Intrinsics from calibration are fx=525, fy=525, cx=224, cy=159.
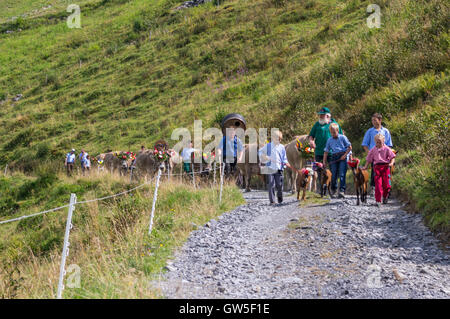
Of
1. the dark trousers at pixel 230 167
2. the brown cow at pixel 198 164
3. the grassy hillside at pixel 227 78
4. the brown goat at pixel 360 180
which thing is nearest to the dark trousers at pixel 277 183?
the brown goat at pixel 360 180

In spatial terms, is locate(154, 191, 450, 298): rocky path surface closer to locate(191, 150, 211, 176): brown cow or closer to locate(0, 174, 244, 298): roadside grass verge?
locate(0, 174, 244, 298): roadside grass verge

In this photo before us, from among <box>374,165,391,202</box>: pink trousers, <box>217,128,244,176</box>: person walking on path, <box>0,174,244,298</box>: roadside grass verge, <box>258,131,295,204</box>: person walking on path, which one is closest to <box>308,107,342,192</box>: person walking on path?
<box>258,131,295,204</box>: person walking on path

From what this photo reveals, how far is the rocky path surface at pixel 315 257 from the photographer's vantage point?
6199mm

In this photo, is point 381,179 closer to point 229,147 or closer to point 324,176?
point 324,176

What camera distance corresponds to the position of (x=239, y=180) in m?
19.0

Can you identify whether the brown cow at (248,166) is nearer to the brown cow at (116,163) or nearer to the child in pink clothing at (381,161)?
the child in pink clothing at (381,161)

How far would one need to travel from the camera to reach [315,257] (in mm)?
7680

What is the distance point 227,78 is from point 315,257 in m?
29.5

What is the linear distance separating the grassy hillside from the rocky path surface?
3.48 feet

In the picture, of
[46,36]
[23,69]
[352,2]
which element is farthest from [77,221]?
[46,36]

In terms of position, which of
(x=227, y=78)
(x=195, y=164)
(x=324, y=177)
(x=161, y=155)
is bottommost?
(x=195, y=164)

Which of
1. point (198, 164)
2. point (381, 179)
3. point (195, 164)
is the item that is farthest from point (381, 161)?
point (195, 164)
